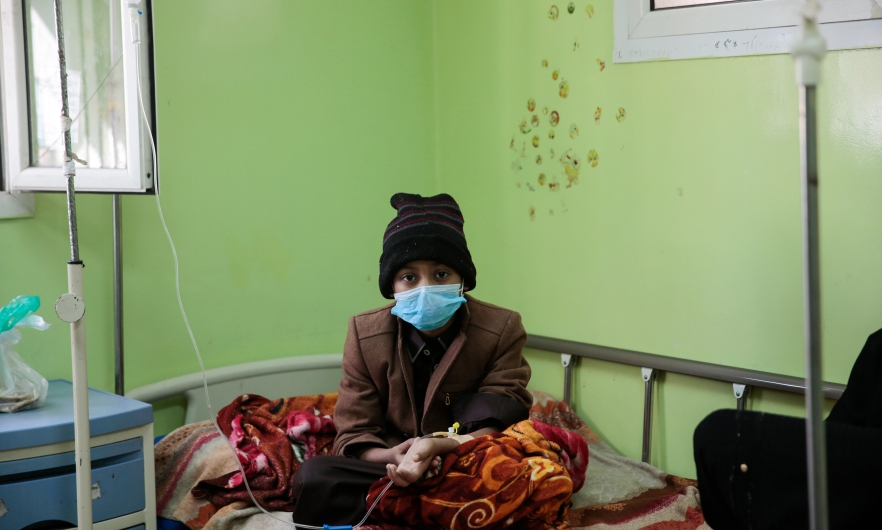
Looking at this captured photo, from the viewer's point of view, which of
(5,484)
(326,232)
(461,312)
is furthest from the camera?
(326,232)

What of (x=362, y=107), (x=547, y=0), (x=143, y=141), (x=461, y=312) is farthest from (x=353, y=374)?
(x=547, y=0)

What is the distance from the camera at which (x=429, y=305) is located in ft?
6.47

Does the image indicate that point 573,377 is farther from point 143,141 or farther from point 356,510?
point 143,141

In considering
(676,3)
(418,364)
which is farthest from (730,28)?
(418,364)

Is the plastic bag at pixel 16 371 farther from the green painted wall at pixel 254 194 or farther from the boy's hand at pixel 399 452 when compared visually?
the boy's hand at pixel 399 452

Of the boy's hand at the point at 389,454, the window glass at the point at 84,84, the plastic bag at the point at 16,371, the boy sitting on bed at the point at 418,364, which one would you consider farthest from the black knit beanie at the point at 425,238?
the plastic bag at the point at 16,371

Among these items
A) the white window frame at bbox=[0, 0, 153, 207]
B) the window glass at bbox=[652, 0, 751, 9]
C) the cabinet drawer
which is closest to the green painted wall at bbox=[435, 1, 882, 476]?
the window glass at bbox=[652, 0, 751, 9]

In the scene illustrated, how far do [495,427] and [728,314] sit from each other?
30.3 inches

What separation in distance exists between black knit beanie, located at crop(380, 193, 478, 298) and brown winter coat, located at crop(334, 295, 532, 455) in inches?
4.9

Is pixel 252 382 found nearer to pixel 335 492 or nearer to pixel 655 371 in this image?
pixel 335 492

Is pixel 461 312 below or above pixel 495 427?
above

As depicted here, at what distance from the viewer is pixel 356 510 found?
6.10 feet

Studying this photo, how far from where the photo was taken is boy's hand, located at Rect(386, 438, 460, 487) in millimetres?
1731

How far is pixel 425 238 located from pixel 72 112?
3.37 ft
